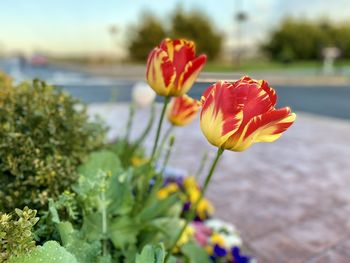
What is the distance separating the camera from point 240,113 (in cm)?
75

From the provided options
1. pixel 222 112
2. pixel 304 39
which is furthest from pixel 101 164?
pixel 304 39

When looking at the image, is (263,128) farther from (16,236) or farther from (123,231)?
(123,231)

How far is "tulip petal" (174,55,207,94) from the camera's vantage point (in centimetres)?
99

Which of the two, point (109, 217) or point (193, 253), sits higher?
point (109, 217)

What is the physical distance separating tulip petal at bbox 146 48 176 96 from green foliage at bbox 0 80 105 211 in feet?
1.17

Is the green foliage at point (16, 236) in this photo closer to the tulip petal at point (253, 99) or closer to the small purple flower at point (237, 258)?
the tulip petal at point (253, 99)

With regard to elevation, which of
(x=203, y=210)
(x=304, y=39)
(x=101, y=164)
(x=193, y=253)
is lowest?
(x=304, y=39)

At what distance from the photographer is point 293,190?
386cm

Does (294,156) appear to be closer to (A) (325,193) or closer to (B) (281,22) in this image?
(A) (325,193)

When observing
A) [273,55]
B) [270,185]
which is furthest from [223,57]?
[270,185]

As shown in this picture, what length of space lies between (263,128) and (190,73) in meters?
0.27

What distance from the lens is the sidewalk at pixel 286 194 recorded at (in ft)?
9.02

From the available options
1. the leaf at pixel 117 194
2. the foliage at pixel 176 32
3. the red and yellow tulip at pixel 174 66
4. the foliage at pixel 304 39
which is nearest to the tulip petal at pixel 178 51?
the red and yellow tulip at pixel 174 66

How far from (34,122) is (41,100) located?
0.10m
